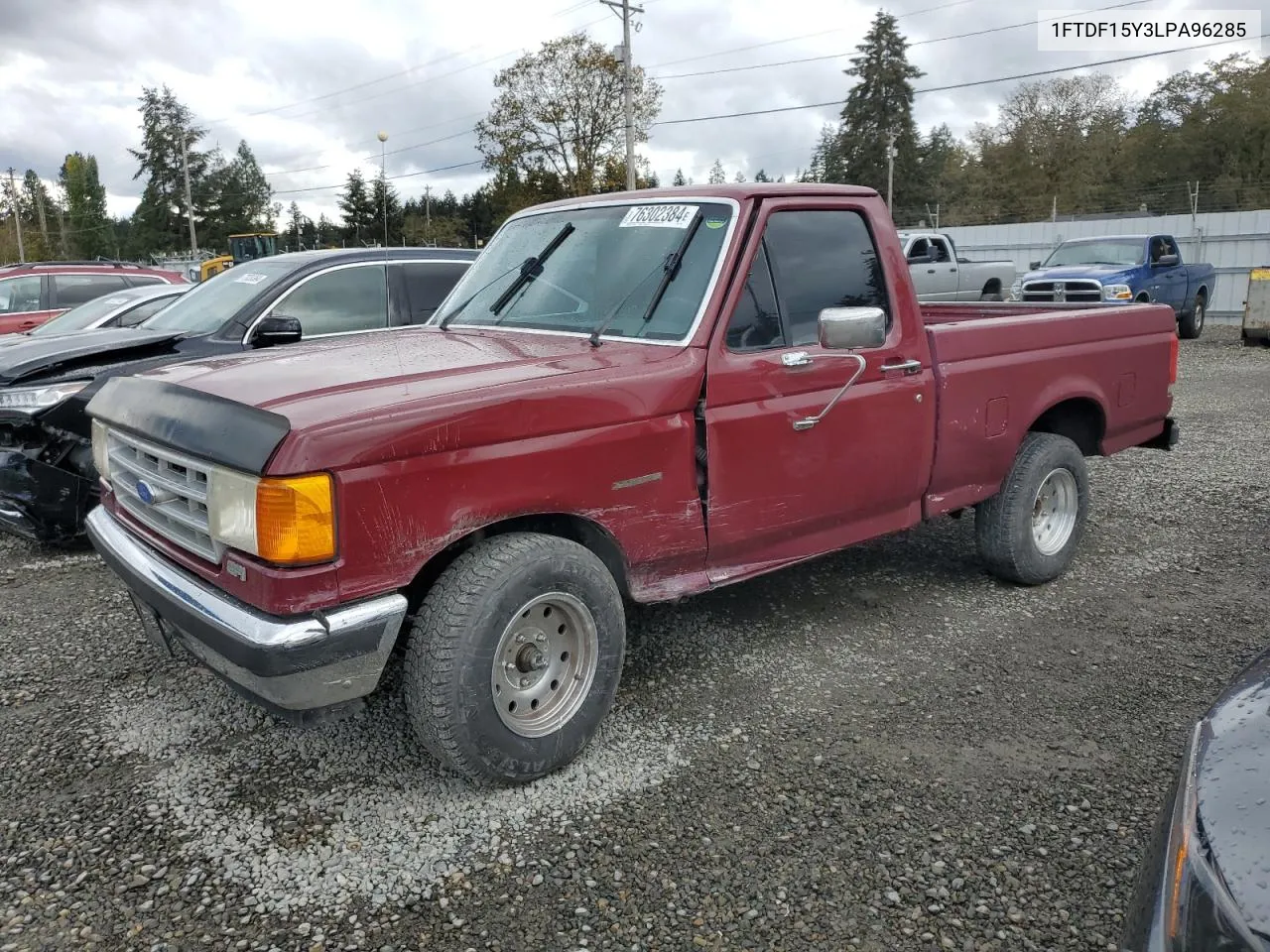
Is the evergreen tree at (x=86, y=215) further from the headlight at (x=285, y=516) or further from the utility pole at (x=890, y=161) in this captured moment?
the headlight at (x=285, y=516)

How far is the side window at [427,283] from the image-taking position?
21.8 ft

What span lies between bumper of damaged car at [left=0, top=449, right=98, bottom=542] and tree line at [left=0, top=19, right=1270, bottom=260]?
3661 cm

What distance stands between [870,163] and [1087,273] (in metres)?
56.5

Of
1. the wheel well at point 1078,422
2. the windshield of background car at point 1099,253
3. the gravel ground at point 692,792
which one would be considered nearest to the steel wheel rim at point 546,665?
the gravel ground at point 692,792

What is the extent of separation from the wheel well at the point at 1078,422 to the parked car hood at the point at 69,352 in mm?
5323

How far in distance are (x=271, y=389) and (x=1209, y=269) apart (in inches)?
800

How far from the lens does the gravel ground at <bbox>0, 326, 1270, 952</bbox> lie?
2.54 metres

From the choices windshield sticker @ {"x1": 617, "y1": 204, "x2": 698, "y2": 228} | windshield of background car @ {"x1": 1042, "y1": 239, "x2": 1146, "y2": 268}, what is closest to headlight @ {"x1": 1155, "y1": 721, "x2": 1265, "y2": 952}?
windshield sticker @ {"x1": 617, "y1": 204, "x2": 698, "y2": 228}

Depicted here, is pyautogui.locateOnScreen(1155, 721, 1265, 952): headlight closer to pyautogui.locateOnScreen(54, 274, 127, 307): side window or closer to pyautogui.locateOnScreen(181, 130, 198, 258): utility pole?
pyautogui.locateOnScreen(54, 274, 127, 307): side window

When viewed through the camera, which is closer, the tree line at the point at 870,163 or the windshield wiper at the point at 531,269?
the windshield wiper at the point at 531,269

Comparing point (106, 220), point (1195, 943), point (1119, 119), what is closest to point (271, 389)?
point (1195, 943)

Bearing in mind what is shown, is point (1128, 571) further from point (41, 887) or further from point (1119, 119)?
point (1119, 119)

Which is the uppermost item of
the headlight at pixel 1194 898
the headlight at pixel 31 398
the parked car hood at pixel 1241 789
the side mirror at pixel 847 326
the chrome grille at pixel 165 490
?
the side mirror at pixel 847 326

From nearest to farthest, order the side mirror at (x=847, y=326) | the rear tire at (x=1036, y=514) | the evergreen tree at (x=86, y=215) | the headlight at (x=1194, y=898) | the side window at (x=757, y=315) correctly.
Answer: the headlight at (x=1194, y=898) → the side mirror at (x=847, y=326) → the side window at (x=757, y=315) → the rear tire at (x=1036, y=514) → the evergreen tree at (x=86, y=215)
